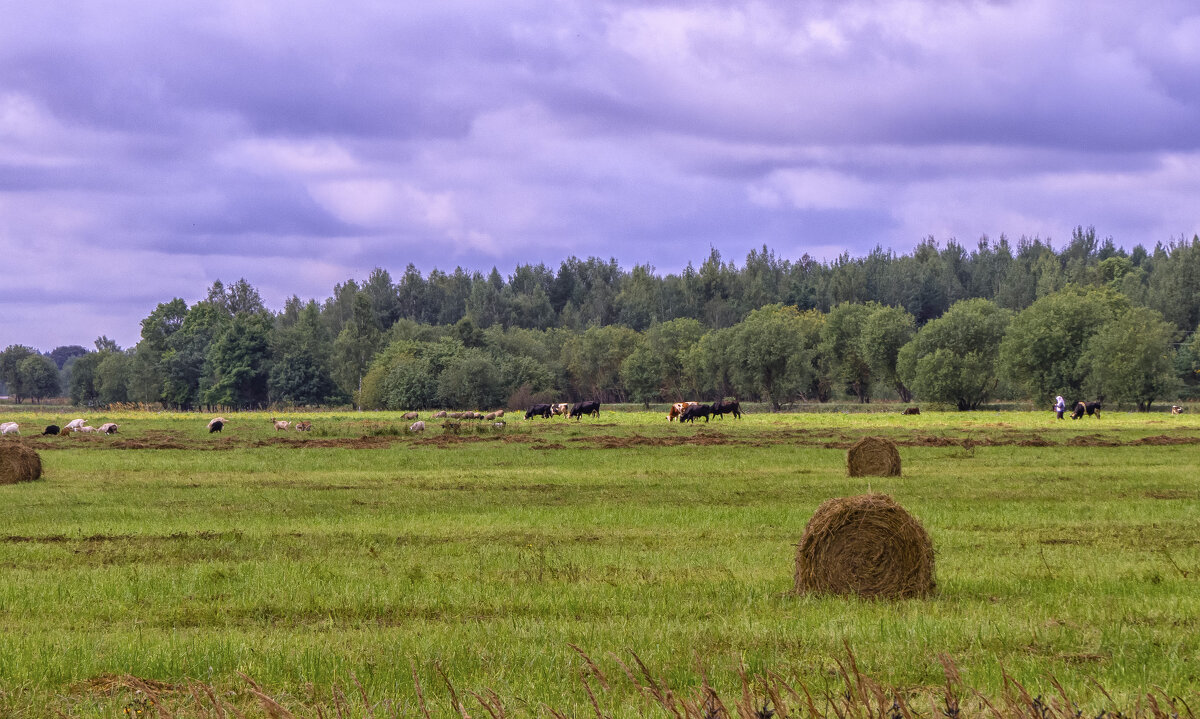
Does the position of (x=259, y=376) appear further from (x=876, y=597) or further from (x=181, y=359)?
(x=876, y=597)

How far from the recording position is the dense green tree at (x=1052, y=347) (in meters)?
118

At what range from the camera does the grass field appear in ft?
33.5

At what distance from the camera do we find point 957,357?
13188 centimetres

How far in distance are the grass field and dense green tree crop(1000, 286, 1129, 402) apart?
89341 millimetres

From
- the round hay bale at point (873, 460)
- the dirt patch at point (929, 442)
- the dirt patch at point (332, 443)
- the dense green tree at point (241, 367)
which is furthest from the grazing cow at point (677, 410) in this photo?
the dense green tree at point (241, 367)

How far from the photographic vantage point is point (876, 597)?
14320 mm

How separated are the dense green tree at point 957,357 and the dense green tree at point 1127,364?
1615cm

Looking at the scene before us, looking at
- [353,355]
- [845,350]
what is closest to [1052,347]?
[845,350]

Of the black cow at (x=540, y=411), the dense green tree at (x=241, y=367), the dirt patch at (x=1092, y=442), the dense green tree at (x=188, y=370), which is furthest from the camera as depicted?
the dense green tree at (x=188, y=370)

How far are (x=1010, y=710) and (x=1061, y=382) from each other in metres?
122

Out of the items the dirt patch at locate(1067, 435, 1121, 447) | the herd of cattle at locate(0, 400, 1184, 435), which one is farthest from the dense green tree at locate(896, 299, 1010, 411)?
the dirt patch at locate(1067, 435, 1121, 447)

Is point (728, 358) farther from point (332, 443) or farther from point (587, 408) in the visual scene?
point (332, 443)

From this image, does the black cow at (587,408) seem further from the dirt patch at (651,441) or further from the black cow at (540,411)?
the dirt patch at (651,441)

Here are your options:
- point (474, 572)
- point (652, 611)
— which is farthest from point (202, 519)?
point (652, 611)
